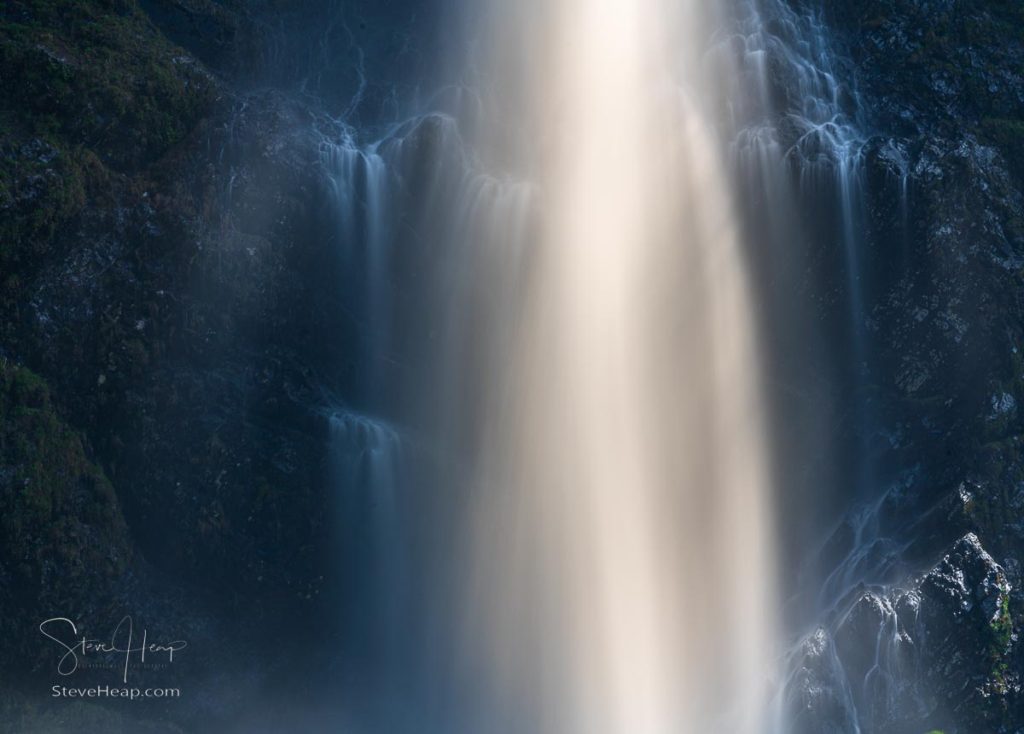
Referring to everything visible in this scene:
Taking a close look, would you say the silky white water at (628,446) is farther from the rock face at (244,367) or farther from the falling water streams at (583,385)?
the rock face at (244,367)

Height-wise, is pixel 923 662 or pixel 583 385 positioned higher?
pixel 583 385

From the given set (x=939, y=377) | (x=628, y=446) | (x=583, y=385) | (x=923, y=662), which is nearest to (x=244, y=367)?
(x=583, y=385)

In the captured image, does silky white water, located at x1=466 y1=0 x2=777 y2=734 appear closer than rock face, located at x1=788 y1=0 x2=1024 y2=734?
No

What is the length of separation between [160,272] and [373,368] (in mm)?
5888

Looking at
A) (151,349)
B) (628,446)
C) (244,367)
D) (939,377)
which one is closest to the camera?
(151,349)

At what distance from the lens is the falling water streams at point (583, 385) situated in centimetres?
2734

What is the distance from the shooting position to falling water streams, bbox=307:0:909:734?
27344 mm

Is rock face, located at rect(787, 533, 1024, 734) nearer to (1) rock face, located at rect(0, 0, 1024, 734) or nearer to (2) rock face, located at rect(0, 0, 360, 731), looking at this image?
(1) rock face, located at rect(0, 0, 1024, 734)

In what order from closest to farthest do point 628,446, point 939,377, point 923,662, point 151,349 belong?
point 923,662 < point 151,349 < point 939,377 < point 628,446

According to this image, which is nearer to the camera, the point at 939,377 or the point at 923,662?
the point at 923,662

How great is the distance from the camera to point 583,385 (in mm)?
29156

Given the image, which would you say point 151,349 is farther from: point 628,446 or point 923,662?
point 923,662

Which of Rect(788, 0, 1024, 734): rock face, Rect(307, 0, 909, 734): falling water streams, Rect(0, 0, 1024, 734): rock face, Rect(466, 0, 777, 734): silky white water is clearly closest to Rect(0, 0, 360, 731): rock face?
Rect(0, 0, 1024, 734): rock face

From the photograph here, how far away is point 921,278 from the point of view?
2761 cm
